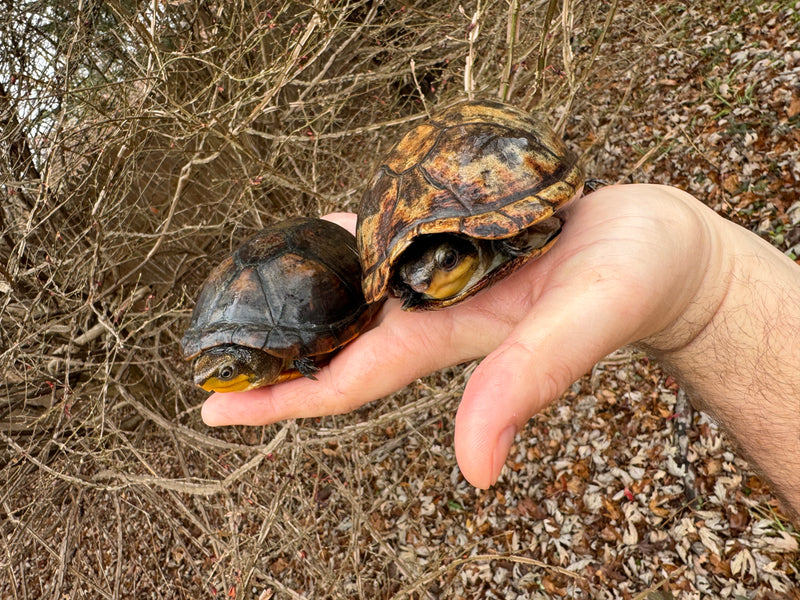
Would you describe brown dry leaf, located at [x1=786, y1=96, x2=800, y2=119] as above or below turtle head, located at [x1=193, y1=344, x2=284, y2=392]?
below

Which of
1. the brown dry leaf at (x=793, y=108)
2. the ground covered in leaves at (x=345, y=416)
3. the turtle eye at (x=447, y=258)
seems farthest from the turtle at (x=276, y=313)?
the brown dry leaf at (x=793, y=108)

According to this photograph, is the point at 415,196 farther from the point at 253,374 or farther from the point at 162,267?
the point at 162,267

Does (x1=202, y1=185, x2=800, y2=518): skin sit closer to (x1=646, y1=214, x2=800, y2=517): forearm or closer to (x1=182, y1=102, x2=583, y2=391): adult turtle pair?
(x1=646, y1=214, x2=800, y2=517): forearm

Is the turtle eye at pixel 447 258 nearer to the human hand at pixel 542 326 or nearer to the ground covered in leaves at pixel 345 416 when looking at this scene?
the human hand at pixel 542 326

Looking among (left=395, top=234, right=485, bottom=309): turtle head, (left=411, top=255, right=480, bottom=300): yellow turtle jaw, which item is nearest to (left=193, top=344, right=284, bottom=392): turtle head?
(left=395, top=234, right=485, bottom=309): turtle head

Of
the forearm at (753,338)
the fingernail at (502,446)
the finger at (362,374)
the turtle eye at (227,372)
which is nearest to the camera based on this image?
the fingernail at (502,446)
